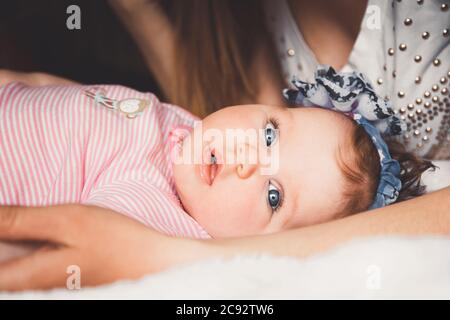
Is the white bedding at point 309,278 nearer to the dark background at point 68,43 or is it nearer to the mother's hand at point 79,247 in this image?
the mother's hand at point 79,247

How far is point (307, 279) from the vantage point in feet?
1.70

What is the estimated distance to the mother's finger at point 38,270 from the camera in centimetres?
50

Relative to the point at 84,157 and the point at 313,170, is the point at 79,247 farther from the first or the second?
the point at 313,170

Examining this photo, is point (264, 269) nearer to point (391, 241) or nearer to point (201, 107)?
point (391, 241)

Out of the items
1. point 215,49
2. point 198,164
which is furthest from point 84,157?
point 215,49

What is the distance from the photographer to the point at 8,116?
0.63 m

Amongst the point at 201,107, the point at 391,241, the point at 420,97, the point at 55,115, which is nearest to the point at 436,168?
the point at 420,97

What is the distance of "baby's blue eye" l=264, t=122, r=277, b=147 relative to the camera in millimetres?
648

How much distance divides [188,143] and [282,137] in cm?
12

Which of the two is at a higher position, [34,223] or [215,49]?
[215,49]

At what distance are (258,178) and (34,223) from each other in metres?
0.26

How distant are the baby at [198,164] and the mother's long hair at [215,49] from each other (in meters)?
0.07

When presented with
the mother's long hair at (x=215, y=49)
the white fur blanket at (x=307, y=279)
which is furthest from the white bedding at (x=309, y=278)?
the mother's long hair at (x=215, y=49)

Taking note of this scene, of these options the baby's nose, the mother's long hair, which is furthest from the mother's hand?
the mother's long hair
